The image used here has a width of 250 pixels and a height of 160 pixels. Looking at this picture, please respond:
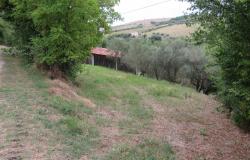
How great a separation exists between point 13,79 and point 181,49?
23.2 meters

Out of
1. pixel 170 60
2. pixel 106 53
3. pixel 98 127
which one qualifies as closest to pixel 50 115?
pixel 98 127

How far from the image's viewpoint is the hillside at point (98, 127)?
8.51 meters

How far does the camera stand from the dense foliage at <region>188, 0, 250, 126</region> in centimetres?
831

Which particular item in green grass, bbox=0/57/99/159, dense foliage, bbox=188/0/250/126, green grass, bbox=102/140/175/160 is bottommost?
green grass, bbox=102/140/175/160

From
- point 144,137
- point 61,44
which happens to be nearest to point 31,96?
point 61,44

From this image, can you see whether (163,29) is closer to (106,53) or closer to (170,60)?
(106,53)

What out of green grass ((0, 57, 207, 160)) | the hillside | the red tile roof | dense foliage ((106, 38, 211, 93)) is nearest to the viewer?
the hillside

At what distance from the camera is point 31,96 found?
13000 millimetres

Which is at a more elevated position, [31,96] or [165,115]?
[31,96]

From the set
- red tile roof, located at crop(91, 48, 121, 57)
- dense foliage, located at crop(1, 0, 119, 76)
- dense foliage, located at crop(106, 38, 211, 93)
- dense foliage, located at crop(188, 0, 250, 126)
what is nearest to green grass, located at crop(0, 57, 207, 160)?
dense foliage, located at crop(1, 0, 119, 76)

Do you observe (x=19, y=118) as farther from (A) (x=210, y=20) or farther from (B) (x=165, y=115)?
(B) (x=165, y=115)

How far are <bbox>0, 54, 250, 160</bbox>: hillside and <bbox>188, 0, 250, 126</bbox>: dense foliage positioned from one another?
246 centimetres

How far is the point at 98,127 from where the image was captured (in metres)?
11.3

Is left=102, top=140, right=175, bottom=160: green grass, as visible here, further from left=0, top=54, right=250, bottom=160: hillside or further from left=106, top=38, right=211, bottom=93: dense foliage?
left=106, top=38, right=211, bottom=93: dense foliage
